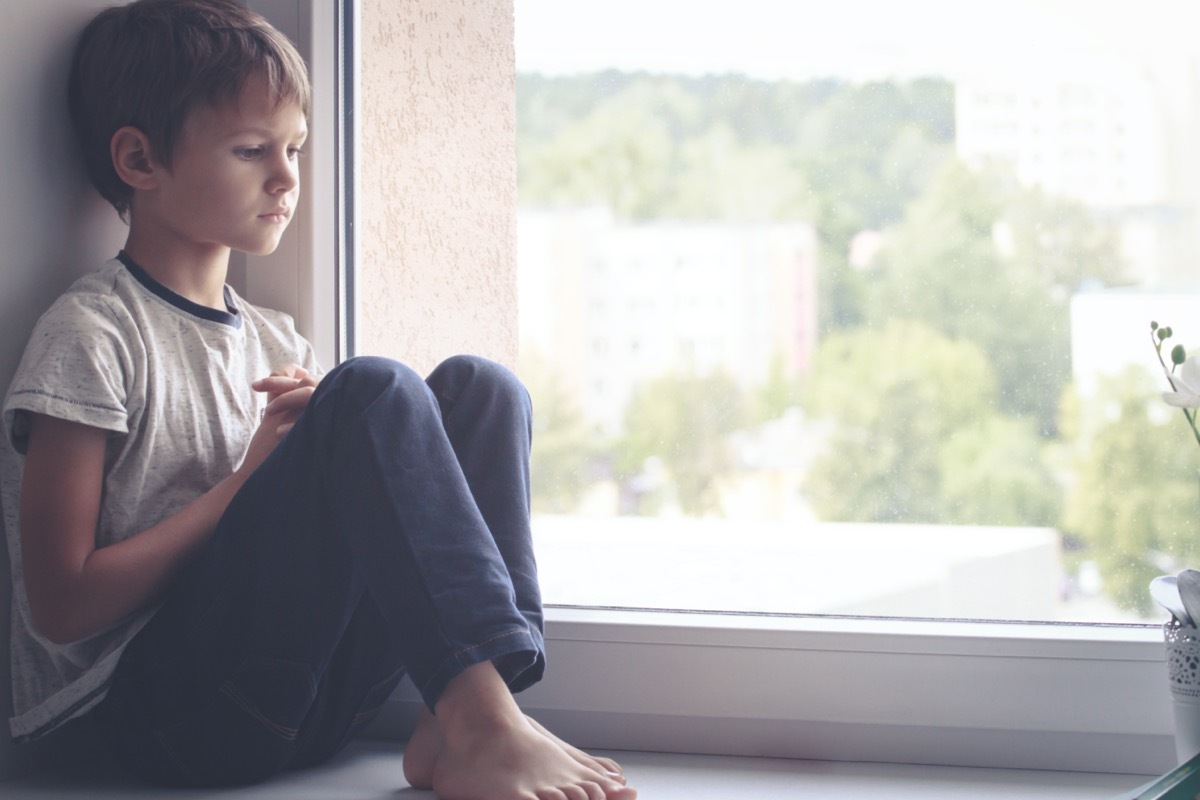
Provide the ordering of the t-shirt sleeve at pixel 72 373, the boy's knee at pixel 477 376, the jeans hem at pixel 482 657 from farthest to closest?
the boy's knee at pixel 477 376 → the t-shirt sleeve at pixel 72 373 → the jeans hem at pixel 482 657

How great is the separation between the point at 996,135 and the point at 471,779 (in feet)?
2.74

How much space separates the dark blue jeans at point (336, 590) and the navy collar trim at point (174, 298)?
249 millimetres

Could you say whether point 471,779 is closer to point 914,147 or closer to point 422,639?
point 422,639

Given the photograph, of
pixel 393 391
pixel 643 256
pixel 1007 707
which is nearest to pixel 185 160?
pixel 393 391

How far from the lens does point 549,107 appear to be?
1.35 meters

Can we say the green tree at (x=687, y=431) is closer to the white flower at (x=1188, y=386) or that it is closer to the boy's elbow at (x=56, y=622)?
Result: the white flower at (x=1188, y=386)

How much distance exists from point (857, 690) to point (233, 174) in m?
0.80

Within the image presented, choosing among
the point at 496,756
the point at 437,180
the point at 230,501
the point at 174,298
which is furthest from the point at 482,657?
the point at 437,180

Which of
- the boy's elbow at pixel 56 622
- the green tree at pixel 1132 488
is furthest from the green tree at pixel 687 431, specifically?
the boy's elbow at pixel 56 622

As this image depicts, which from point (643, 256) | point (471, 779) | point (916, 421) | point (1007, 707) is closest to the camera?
point (471, 779)

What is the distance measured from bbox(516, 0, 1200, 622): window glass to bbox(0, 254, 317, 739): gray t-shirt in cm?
40

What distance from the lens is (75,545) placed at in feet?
3.19

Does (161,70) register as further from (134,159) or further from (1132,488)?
(1132,488)

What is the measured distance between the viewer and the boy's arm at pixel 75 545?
970 millimetres
